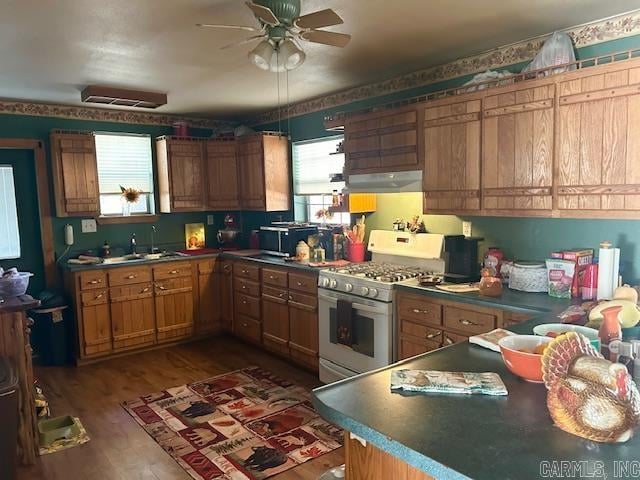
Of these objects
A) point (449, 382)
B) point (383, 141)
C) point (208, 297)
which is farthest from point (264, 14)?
point (208, 297)

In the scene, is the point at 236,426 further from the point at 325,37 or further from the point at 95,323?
the point at 325,37

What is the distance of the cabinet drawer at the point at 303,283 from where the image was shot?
12.8ft

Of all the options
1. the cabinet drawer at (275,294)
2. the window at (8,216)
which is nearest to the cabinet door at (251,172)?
the cabinet drawer at (275,294)

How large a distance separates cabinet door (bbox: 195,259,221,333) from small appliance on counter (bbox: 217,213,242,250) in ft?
1.64

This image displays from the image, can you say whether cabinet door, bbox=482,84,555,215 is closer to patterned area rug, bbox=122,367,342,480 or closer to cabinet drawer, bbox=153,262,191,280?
patterned area rug, bbox=122,367,342,480

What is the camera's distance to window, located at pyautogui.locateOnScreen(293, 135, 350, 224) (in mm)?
4664

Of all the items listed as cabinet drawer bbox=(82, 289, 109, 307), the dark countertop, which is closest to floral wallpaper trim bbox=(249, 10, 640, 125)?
the dark countertop

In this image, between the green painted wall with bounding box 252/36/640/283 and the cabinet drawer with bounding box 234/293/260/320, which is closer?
the green painted wall with bounding box 252/36/640/283

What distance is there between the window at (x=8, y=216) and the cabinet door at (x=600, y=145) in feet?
15.6

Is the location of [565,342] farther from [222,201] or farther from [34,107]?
[34,107]

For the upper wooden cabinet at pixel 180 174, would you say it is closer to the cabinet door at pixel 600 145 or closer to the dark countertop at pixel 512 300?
the dark countertop at pixel 512 300

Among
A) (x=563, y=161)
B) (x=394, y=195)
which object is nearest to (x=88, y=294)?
(x=394, y=195)

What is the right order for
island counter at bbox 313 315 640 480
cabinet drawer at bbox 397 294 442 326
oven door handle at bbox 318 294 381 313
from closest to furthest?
island counter at bbox 313 315 640 480
cabinet drawer at bbox 397 294 442 326
oven door handle at bbox 318 294 381 313

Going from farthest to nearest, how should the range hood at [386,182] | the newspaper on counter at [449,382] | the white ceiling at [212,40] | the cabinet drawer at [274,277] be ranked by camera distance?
the cabinet drawer at [274,277] < the range hood at [386,182] < the white ceiling at [212,40] < the newspaper on counter at [449,382]
